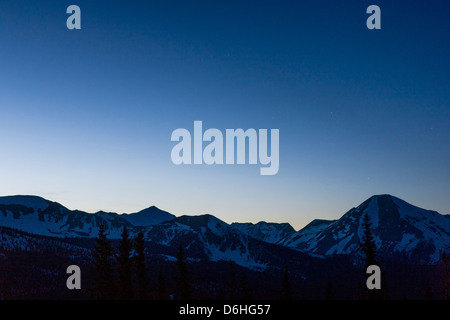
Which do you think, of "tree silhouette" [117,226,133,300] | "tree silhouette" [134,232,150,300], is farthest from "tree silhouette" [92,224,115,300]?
"tree silhouette" [134,232,150,300]

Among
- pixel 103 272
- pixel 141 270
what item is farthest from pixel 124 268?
pixel 141 270

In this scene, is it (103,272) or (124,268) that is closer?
(103,272)

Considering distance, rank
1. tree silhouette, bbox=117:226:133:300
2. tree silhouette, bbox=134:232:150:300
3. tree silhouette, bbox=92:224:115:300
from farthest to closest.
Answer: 1. tree silhouette, bbox=134:232:150:300
2. tree silhouette, bbox=117:226:133:300
3. tree silhouette, bbox=92:224:115:300

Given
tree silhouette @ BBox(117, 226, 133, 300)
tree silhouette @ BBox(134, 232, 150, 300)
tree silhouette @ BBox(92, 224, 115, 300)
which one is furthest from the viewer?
tree silhouette @ BBox(134, 232, 150, 300)

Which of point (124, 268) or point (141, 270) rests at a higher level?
point (124, 268)

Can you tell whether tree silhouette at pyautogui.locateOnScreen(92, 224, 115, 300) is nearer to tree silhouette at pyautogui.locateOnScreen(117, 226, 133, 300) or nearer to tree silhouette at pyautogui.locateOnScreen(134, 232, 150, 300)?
tree silhouette at pyautogui.locateOnScreen(117, 226, 133, 300)

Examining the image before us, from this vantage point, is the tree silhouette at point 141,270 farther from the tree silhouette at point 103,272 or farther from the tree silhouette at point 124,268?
the tree silhouette at point 103,272

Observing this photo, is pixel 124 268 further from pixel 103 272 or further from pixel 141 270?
pixel 141 270

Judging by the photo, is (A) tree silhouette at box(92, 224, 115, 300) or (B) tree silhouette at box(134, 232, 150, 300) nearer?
(A) tree silhouette at box(92, 224, 115, 300)
